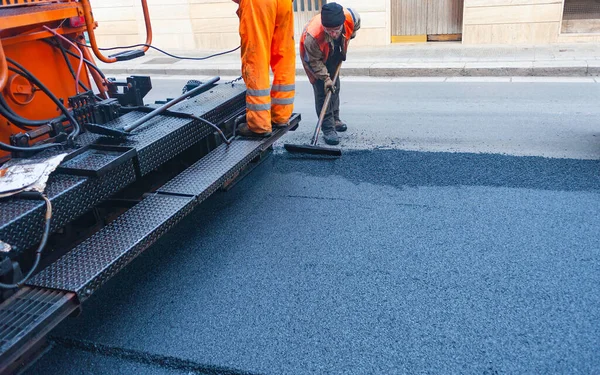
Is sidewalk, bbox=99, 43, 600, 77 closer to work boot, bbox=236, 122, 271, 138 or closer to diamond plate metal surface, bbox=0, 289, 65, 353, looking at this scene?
work boot, bbox=236, 122, 271, 138

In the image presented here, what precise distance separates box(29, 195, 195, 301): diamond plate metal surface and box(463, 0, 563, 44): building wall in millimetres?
9508

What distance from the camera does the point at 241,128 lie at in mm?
4109

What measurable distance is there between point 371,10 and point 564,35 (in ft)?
13.2

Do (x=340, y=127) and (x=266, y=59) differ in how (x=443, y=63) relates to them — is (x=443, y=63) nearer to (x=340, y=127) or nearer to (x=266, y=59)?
(x=340, y=127)

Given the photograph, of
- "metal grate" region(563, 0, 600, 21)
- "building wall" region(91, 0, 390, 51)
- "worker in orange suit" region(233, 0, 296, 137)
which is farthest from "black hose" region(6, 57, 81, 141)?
"metal grate" region(563, 0, 600, 21)

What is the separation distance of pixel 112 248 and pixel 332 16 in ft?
10.0

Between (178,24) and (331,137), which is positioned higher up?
(178,24)

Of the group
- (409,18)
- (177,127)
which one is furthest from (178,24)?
(177,127)

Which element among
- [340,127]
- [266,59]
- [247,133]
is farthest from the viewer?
[340,127]

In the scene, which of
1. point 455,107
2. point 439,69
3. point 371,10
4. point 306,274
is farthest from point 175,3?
point 306,274

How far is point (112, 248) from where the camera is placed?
2504mm

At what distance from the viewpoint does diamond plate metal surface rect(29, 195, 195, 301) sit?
225 cm

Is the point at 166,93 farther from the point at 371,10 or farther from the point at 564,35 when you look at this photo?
the point at 564,35

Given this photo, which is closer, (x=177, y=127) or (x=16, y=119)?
(x=16, y=119)
